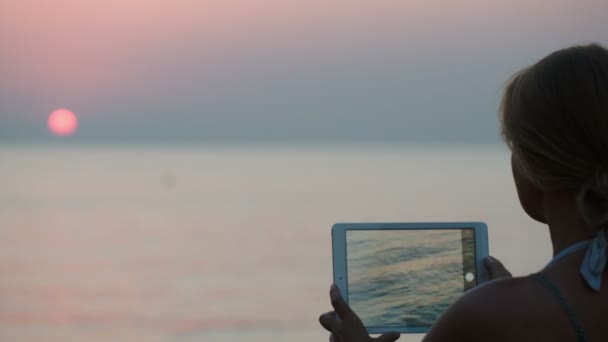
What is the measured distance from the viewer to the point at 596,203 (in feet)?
2.15

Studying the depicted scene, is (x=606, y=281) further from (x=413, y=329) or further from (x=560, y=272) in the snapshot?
(x=413, y=329)

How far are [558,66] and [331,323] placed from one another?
1.23 feet

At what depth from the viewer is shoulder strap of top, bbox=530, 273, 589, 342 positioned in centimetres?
61

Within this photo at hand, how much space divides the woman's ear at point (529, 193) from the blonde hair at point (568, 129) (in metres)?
0.02

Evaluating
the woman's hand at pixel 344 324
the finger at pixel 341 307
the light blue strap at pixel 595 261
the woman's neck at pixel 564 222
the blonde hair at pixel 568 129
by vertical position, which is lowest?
the woman's hand at pixel 344 324

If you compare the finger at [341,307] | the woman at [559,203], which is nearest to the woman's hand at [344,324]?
the finger at [341,307]

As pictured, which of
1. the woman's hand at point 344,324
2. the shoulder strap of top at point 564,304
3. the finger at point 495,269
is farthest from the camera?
the finger at point 495,269

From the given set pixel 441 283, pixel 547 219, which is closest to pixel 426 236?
pixel 441 283

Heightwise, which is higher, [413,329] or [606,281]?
[606,281]

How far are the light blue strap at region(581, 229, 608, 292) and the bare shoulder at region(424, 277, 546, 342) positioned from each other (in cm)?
4

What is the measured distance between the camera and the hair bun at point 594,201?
64cm

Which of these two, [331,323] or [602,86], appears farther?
[331,323]

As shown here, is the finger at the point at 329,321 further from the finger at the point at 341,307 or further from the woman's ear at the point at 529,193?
the woman's ear at the point at 529,193

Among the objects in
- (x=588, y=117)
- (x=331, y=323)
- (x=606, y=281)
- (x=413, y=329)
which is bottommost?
(x=413, y=329)
